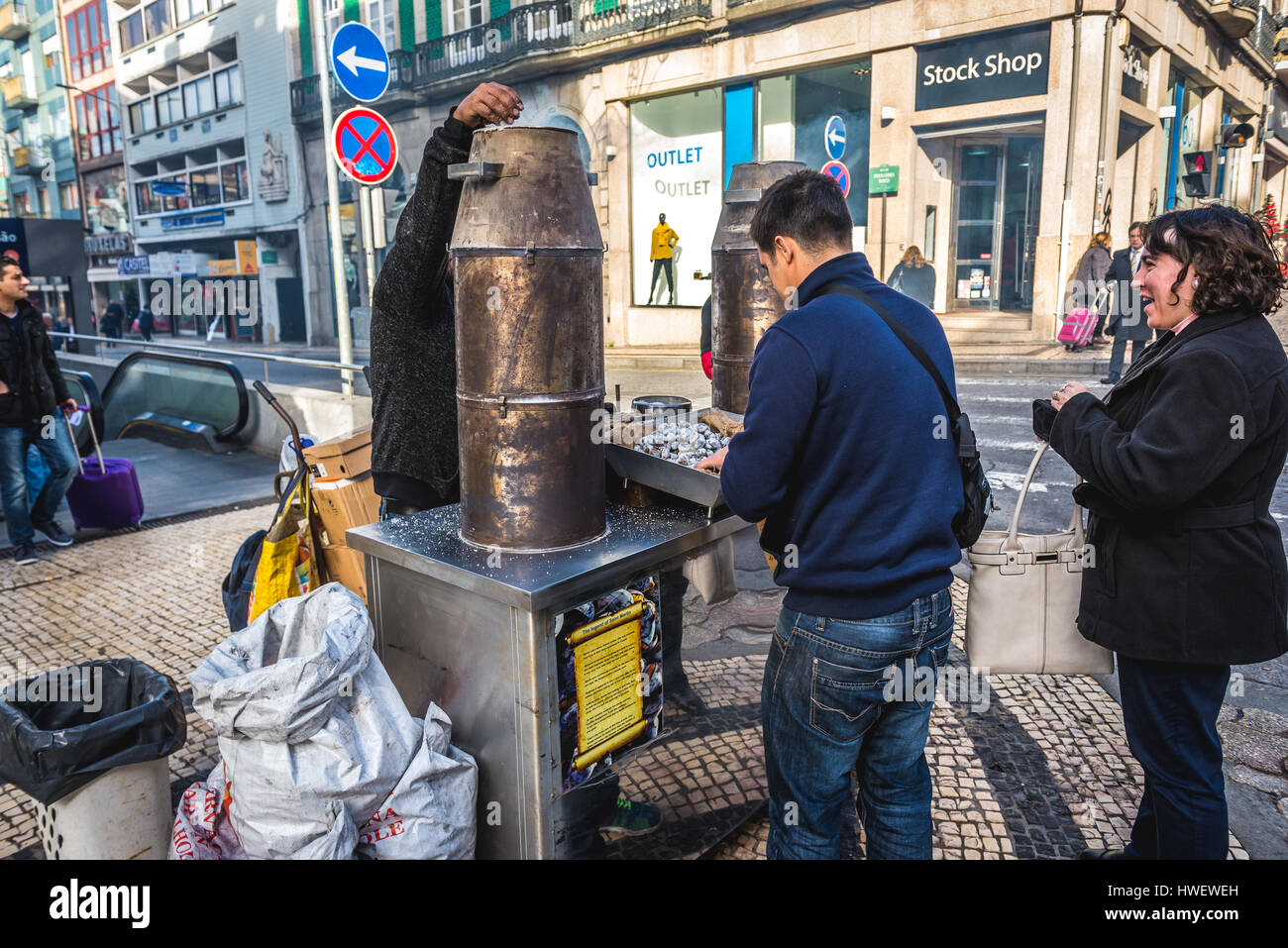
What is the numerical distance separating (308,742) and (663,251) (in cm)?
1862

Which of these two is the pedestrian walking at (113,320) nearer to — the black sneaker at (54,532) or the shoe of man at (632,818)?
the black sneaker at (54,532)

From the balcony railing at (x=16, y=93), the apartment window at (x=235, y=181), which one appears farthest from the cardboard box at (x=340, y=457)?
the balcony railing at (x=16, y=93)

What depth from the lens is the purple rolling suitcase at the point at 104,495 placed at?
276 inches

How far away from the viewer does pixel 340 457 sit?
3.88 meters

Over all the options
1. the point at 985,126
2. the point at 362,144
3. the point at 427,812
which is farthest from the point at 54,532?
the point at 985,126

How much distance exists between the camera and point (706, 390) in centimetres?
1273

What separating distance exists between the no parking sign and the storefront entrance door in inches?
520

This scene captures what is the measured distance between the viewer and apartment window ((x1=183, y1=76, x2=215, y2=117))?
3316 cm

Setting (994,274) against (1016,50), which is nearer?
(1016,50)

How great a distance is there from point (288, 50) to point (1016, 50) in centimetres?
2324

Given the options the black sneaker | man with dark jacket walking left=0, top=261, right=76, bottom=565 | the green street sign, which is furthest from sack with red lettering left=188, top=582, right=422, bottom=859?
the green street sign
